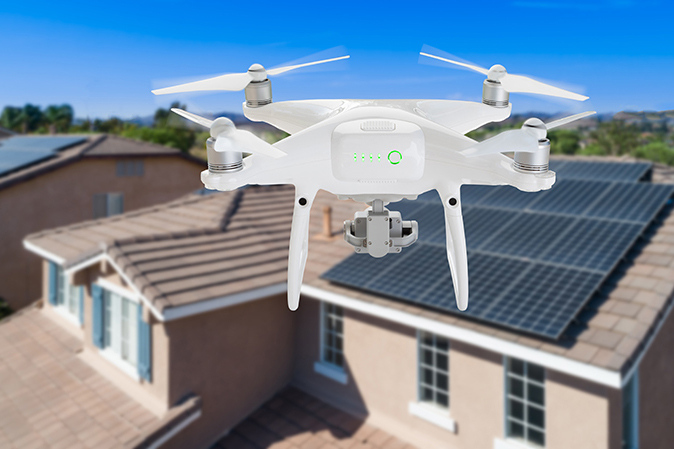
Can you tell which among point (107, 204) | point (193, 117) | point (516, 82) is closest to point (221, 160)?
point (193, 117)

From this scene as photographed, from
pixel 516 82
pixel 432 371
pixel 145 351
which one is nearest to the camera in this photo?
pixel 516 82

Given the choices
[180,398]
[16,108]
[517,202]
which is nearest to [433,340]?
[517,202]

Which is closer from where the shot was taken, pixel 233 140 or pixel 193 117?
pixel 233 140

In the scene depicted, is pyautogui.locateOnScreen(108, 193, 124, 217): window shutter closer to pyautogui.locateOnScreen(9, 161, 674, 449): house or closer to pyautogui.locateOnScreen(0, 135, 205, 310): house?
pyautogui.locateOnScreen(0, 135, 205, 310): house

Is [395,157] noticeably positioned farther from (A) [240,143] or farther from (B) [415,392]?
(B) [415,392]

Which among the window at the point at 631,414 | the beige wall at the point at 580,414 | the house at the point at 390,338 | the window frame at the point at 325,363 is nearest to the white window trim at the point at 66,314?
the house at the point at 390,338

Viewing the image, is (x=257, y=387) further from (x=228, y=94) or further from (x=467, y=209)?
(x=228, y=94)

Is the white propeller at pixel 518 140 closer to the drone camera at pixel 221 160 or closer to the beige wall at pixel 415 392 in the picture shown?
the drone camera at pixel 221 160
